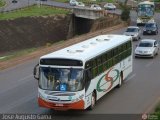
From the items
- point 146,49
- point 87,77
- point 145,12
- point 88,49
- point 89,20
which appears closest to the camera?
point 87,77

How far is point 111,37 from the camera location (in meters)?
26.7

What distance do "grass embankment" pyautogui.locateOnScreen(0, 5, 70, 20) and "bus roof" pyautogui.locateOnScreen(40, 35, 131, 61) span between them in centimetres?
5647

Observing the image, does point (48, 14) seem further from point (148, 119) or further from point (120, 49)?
point (148, 119)

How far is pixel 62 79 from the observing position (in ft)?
64.1

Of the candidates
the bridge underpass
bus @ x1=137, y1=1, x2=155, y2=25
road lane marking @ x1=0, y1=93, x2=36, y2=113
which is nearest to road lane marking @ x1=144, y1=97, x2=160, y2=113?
road lane marking @ x1=0, y1=93, x2=36, y2=113

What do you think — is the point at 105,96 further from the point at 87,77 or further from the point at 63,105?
the point at 63,105

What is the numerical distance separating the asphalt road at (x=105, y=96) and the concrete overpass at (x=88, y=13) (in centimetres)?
4460

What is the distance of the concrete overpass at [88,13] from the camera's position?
77713 millimetres

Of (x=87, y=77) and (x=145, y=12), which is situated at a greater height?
(x=87, y=77)

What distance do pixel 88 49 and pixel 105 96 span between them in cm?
327

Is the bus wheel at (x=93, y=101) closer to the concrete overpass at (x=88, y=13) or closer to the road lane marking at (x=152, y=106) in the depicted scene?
the road lane marking at (x=152, y=106)

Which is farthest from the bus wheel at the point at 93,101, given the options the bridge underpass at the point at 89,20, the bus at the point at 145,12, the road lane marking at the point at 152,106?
the bus at the point at 145,12

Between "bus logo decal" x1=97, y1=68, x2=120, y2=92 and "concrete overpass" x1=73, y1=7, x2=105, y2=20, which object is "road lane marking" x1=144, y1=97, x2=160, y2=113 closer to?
"bus logo decal" x1=97, y1=68, x2=120, y2=92

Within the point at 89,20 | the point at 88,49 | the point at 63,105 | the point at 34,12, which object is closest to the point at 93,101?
the point at 63,105
